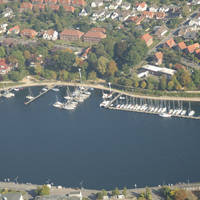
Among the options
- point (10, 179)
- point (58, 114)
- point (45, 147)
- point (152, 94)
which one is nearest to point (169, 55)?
point (152, 94)

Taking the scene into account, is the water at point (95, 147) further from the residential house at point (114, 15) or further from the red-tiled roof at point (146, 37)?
the residential house at point (114, 15)

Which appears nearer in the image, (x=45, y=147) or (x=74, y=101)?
(x=45, y=147)

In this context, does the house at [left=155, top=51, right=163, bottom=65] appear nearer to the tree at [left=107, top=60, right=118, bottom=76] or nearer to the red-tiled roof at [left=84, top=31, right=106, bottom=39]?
the tree at [left=107, top=60, right=118, bottom=76]

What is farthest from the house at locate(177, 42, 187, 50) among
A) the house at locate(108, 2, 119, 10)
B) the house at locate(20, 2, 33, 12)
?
the house at locate(20, 2, 33, 12)

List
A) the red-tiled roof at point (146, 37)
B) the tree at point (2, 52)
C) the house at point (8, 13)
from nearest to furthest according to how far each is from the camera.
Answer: the red-tiled roof at point (146, 37) → the tree at point (2, 52) → the house at point (8, 13)

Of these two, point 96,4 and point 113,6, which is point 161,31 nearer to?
point 113,6

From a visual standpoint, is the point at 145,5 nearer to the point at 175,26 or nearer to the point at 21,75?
the point at 175,26

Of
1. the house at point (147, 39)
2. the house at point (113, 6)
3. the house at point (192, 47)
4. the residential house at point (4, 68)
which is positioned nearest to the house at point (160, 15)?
the house at point (147, 39)
